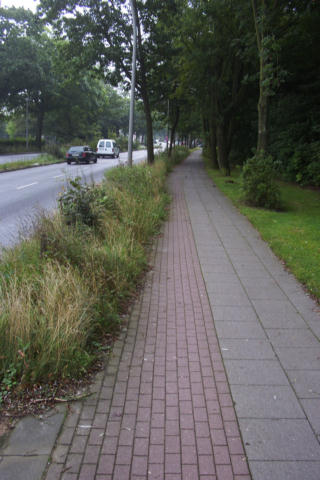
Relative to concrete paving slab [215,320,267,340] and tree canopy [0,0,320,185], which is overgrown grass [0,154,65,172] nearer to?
tree canopy [0,0,320,185]

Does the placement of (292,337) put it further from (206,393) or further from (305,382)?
(206,393)

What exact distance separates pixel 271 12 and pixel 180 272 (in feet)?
33.1

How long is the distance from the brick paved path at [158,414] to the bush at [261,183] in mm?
7388

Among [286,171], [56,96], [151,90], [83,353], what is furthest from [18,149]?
[83,353]

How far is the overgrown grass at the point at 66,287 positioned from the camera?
316 centimetres

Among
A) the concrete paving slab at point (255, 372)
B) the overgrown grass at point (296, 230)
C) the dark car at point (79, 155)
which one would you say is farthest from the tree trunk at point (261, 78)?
the dark car at point (79, 155)

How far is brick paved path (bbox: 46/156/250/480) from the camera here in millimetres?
2391

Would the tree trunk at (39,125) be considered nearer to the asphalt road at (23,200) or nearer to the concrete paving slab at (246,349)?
the asphalt road at (23,200)

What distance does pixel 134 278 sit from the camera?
5410mm

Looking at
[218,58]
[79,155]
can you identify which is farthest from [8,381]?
[79,155]

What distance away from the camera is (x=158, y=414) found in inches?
113

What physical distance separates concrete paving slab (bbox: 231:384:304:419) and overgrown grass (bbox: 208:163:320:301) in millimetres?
2298

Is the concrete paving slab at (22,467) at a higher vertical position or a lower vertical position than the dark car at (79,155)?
lower

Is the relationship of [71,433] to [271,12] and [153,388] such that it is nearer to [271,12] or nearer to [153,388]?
[153,388]
